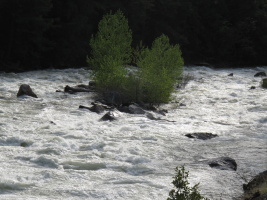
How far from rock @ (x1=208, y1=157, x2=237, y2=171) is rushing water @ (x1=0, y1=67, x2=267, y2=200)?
0.16 m

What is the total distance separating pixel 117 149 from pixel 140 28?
102ft

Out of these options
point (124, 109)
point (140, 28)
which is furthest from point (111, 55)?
point (140, 28)

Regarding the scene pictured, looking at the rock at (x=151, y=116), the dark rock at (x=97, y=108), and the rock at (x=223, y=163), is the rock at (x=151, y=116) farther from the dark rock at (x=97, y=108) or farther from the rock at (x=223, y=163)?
the rock at (x=223, y=163)

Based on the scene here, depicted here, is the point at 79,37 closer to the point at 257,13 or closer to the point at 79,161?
the point at 257,13

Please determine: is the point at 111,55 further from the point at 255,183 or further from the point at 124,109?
the point at 255,183

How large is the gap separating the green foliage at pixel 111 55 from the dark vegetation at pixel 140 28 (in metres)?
9.26

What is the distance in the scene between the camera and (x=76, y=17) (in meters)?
33.6

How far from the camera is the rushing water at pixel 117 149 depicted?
8385 mm

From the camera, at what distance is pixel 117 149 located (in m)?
11.0

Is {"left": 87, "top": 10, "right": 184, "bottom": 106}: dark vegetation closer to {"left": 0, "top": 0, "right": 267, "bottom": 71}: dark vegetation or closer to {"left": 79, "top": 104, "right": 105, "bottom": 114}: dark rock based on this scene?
{"left": 79, "top": 104, "right": 105, "bottom": 114}: dark rock

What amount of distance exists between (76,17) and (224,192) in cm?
2718

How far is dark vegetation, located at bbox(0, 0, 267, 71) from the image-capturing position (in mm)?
29578

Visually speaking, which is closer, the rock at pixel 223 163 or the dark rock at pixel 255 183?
the dark rock at pixel 255 183

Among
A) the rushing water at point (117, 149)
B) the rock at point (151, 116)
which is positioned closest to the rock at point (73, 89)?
the rushing water at point (117, 149)
